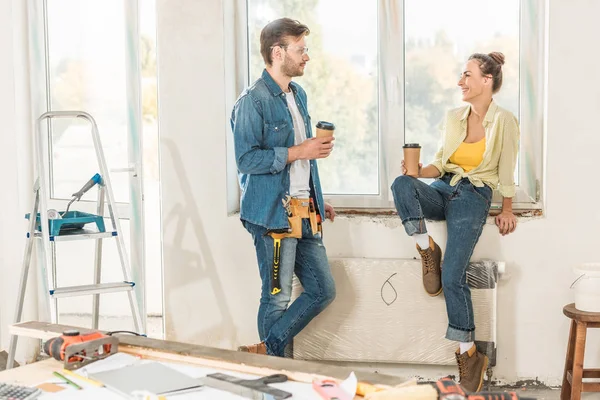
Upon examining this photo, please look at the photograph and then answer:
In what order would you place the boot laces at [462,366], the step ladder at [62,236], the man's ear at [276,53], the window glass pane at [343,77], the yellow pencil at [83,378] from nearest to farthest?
the yellow pencil at [83,378], the step ladder at [62,236], the man's ear at [276,53], the boot laces at [462,366], the window glass pane at [343,77]

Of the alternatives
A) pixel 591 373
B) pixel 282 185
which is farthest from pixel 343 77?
pixel 591 373

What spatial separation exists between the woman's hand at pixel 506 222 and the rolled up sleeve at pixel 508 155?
13cm

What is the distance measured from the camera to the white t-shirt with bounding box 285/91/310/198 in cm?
322

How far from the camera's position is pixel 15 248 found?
13.3ft

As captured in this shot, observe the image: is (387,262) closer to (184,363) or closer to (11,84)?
(184,363)

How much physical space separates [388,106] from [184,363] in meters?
2.06

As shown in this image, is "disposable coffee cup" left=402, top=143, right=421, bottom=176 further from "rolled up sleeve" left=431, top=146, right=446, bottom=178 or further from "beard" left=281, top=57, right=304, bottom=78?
"beard" left=281, top=57, right=304, bottom=78

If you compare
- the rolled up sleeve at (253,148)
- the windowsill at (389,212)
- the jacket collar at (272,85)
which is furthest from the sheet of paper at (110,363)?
the windowsill at (389,212)

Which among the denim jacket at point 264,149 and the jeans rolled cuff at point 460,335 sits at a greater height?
the denim jacket at point 264,149

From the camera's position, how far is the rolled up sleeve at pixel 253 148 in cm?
309

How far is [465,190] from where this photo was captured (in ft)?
10.8

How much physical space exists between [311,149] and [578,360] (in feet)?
4.39


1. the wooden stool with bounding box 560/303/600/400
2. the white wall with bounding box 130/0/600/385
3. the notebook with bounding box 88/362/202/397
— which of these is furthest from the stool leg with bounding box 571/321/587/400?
the notebook with bounding box 88/362/202/397

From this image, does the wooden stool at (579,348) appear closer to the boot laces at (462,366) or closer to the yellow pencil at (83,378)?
the boot laces at (462,366)
